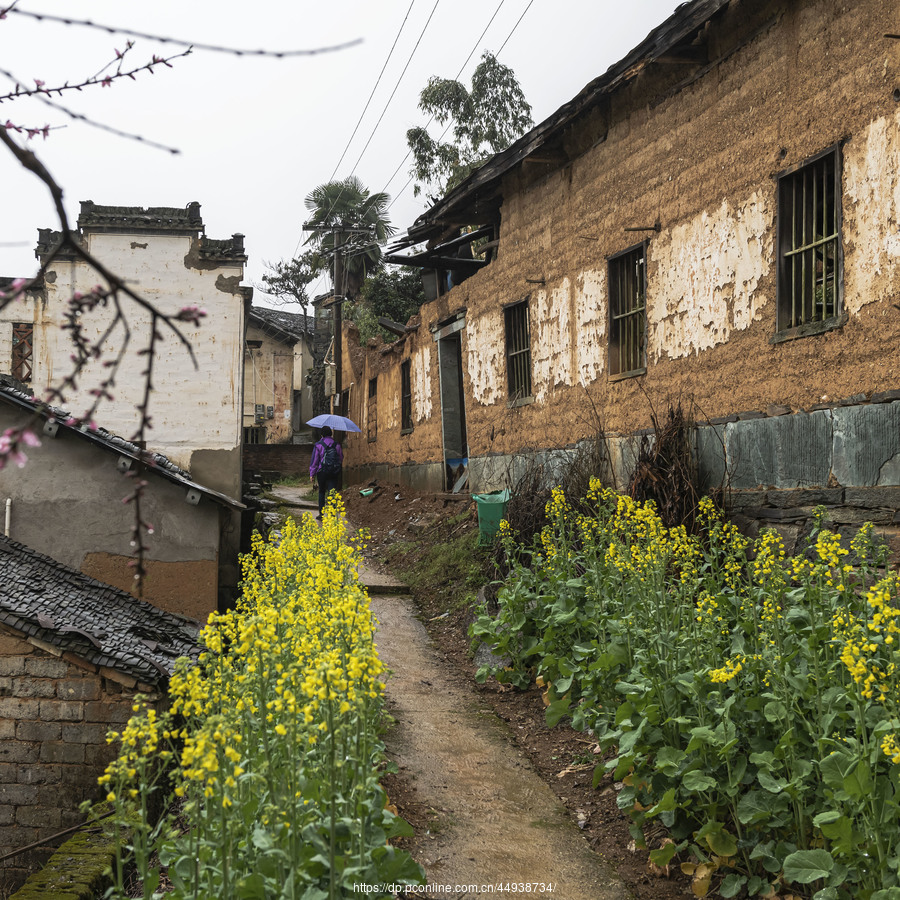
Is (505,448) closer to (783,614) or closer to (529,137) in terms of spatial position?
(529,137)

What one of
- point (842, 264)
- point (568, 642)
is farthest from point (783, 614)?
point (842, 264)

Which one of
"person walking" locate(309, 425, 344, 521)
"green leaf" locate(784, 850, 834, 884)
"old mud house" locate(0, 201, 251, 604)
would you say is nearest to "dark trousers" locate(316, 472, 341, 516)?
"person walking" locate(309, 425, 344, 521)

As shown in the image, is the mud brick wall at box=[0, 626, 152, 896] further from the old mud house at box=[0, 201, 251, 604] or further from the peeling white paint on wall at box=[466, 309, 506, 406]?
the peeling white paint on wall at box=[466, 309, 506, 406]

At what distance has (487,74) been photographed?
25312 millimetres

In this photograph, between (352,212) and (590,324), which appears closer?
(590,324)

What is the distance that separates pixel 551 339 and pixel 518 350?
1.05 meters

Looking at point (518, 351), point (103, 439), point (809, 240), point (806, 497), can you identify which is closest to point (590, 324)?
point (518, 351)

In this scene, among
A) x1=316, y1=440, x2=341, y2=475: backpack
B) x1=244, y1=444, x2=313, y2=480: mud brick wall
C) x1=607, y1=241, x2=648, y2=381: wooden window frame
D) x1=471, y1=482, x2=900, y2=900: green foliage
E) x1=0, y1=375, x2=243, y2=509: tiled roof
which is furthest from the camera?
x1=244, y1=444, x2=313, y2=480: mud brick wall

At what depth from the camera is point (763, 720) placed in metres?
4.50

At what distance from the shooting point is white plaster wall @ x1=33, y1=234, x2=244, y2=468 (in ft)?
43.0

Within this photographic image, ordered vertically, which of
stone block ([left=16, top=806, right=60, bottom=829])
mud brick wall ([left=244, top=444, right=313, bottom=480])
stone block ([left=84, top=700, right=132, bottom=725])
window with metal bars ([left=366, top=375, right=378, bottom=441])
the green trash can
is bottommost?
stone block ([left=16, top=806, right=60, bottom=829])

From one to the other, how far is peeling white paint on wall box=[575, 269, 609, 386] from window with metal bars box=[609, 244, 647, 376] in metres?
0.11

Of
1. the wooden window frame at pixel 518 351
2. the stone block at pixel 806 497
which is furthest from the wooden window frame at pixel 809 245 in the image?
the wooden window frame at pixel 518 351

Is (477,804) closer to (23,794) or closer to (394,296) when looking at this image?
(23,794)
